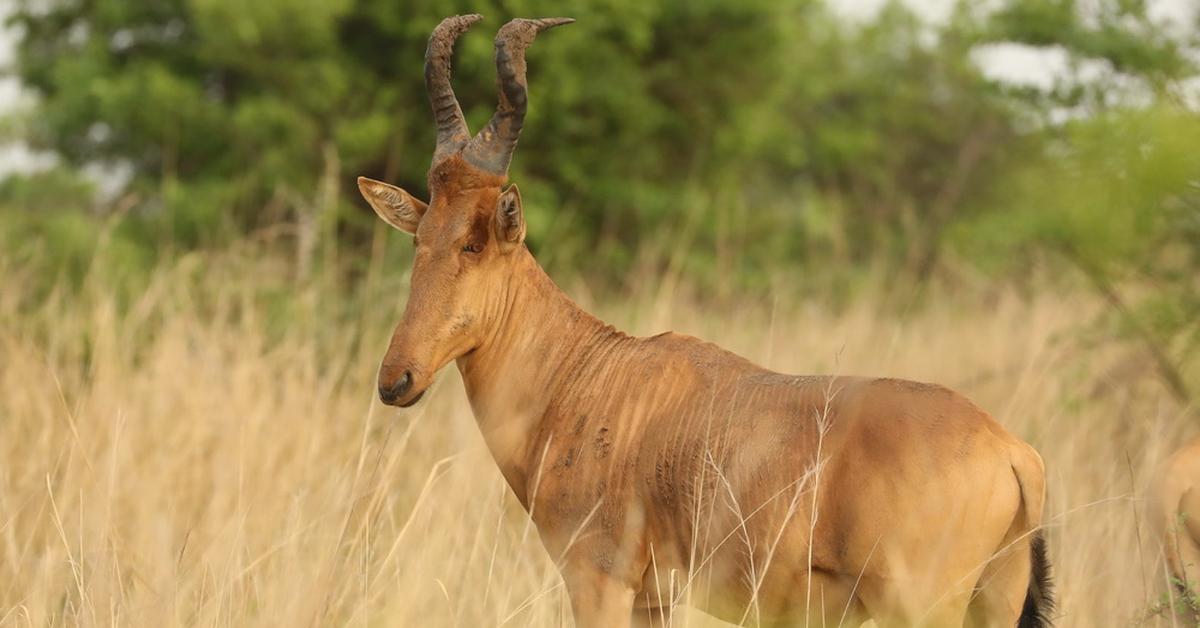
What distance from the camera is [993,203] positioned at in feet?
75.0

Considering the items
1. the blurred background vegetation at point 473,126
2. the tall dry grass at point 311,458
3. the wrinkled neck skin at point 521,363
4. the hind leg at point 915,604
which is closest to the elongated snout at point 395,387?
the tall dry grass at point 311,458

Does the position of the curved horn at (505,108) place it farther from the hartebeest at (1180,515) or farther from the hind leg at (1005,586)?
the hartebeest at (1180,515)

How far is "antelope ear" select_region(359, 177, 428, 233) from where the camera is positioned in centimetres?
462

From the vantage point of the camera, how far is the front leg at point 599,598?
412cm

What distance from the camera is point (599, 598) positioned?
414 centimetres

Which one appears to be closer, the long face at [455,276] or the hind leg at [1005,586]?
the hind leg at [1005,586]

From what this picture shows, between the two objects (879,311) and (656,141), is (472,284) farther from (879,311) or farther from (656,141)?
(656,141)

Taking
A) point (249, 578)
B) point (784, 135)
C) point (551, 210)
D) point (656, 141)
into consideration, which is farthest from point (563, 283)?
point (249, 578)

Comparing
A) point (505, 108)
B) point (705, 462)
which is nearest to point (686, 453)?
point (705, 462)

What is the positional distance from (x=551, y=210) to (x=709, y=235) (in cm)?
357

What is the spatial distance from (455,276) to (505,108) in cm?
56

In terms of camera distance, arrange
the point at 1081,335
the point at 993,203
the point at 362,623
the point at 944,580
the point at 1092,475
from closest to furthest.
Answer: the point at 944,580
the point at 362,623
the point at 1092,475
the point at 1081,335
the point at 993,203

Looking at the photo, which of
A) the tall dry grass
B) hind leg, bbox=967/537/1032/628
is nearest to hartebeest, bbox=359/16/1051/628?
hind leg, bbox=967/537/1032/628

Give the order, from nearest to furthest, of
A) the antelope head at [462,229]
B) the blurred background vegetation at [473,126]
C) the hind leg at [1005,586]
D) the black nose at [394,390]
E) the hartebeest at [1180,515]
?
1. the hind leg at [1005,586]
2. the black nose at [394,390]
3. the antelope head at [462,229]
4. the hartebeest at [1180,515]
5. the blurred background vegetation at [473,126]
